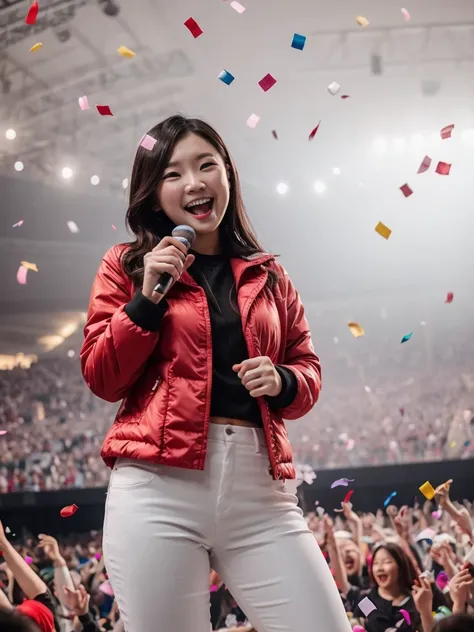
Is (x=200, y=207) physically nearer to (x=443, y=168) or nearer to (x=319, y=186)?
(x=319, y=186)

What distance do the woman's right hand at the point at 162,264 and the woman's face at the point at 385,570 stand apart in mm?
2179

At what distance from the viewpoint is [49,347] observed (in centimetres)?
348

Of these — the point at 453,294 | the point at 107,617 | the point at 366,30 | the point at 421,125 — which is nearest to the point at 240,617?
the point at 107,617

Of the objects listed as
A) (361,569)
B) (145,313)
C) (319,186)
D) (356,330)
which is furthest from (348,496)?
(145,313)

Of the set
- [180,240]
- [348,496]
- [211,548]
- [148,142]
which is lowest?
[348,496]

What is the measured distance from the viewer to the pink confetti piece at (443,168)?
3.44 metres

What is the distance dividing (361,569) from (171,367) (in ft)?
7.34

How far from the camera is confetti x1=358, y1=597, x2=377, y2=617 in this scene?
286 centimetres

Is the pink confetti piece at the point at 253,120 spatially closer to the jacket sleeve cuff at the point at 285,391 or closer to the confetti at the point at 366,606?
the confetti at the point at 366,606

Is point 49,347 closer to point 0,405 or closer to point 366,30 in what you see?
point 0,405

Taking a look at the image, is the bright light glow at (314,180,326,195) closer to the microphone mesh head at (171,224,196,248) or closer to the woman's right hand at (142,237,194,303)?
the microphone mesh head at (171,224,196,248)

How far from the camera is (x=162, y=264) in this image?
3.87 ft

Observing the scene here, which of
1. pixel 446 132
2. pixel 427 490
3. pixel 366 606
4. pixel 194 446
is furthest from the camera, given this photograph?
pixel 446 132

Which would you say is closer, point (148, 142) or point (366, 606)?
point (148, 142)
